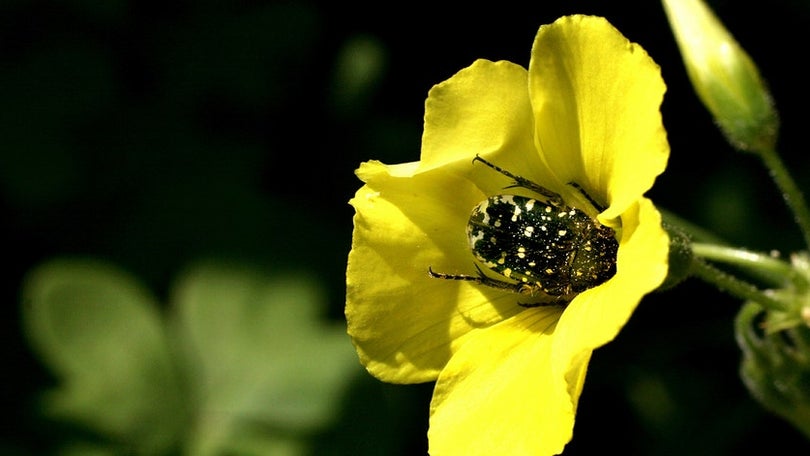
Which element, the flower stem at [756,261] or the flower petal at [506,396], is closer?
the flower petal at [506,396]

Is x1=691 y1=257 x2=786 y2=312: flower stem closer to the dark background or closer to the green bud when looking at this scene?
the green bud

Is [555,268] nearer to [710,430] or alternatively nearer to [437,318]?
[437,318]

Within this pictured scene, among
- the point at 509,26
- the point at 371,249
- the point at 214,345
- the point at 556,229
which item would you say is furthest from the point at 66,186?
the point at 556,229

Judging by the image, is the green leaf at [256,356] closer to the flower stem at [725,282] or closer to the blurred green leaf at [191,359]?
the blurred green leaf at [191,359]

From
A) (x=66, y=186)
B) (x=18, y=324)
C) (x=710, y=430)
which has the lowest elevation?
(x=710, y=430)

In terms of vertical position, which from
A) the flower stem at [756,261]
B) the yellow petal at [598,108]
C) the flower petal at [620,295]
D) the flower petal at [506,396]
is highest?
the yellow petal at [598,108]

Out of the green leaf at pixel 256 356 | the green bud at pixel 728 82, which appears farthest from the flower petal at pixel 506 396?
the green leaf at pixel 256 356

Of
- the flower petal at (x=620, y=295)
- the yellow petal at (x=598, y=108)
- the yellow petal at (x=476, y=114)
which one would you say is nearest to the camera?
the flower petal at (x=620, y=295)

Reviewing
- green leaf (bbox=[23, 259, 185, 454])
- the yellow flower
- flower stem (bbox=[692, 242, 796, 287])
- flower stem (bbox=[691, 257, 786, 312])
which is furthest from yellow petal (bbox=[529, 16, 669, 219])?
green leaf (bbox=[23, 259, 185, 454])
